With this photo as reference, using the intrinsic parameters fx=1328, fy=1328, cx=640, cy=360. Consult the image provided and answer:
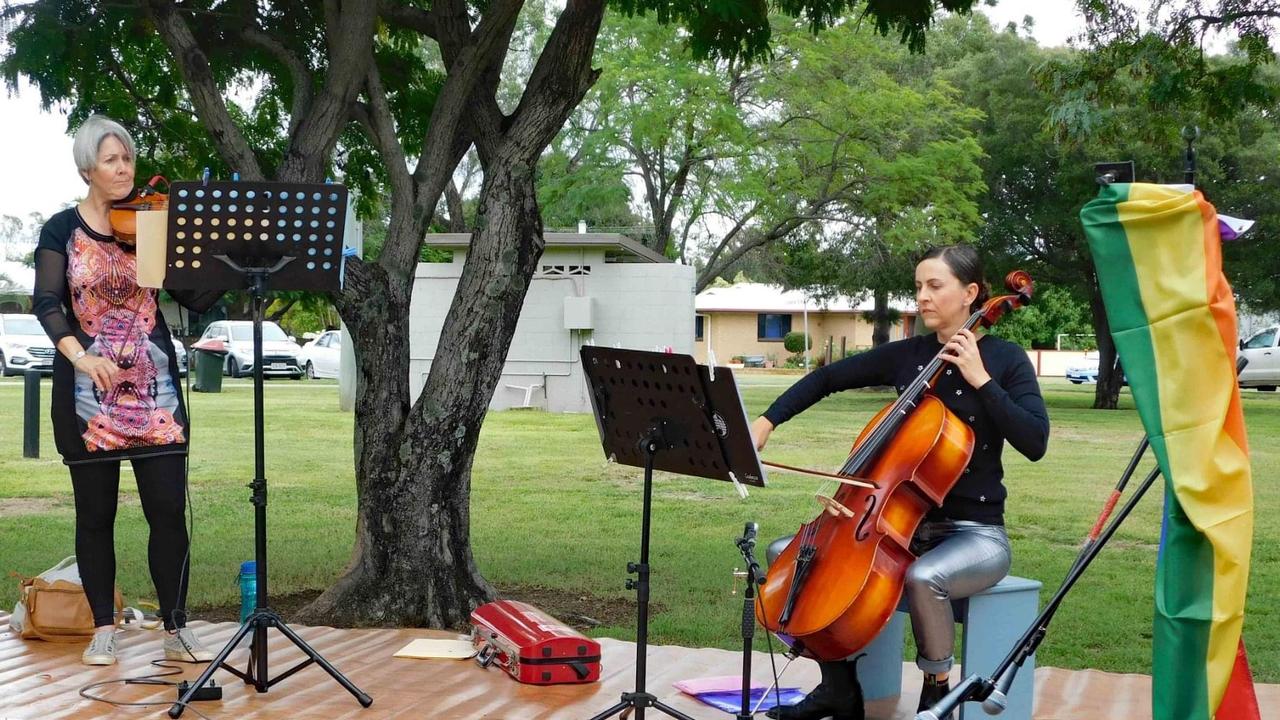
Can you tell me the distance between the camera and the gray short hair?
4340 millimetres

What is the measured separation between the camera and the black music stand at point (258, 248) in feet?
13.3

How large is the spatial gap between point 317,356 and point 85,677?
25939 mm

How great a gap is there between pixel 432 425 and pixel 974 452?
8.96 feet

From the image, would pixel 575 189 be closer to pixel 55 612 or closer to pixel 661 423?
pixel 55 612

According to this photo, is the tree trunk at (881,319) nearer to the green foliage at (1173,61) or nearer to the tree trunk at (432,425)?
the green foliage at (1173,61)

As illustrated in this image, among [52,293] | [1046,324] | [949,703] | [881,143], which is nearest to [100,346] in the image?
[52,293]

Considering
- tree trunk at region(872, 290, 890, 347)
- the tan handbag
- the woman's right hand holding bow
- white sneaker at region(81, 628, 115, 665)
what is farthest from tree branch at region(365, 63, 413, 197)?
tree trunk at region(872, 290, 890, 347)

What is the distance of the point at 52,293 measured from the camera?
4.37m

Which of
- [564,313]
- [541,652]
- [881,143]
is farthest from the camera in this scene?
[881,143]

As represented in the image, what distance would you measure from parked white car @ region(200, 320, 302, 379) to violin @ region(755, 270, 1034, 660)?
25.9 meters

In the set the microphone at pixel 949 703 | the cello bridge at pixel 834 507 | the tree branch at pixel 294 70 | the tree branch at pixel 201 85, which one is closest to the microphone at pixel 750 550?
the cello bridge at pixel 834 507

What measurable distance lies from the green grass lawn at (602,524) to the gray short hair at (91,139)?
10.2 ft

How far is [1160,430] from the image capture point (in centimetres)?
260

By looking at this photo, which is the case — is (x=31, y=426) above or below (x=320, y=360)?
below
